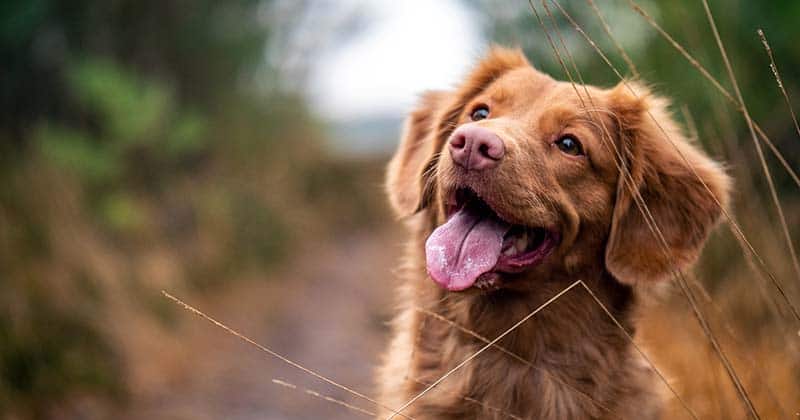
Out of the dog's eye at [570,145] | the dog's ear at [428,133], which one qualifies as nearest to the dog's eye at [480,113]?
the dog's ear at [428,133]

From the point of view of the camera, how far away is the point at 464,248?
2402 millimetres

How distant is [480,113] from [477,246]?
0.70m

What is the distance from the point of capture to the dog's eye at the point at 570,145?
2574 millimetres

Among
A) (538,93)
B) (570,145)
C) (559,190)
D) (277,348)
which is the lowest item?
(277,348)

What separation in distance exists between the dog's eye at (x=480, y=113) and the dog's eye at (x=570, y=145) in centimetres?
38

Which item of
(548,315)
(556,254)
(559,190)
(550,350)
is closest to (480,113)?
(559,190)

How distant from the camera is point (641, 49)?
5660 mm

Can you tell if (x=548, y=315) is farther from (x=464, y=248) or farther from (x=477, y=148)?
(x=477, y=148)

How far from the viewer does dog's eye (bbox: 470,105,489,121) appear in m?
2.85

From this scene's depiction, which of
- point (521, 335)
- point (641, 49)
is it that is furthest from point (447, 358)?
point (641, 49)

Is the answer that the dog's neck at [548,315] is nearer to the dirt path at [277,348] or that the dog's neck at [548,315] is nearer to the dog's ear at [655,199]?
the dog's ear at [655,199]

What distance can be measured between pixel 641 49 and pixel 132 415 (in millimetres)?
4578

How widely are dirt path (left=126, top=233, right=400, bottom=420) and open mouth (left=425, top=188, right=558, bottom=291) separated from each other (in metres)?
0.78

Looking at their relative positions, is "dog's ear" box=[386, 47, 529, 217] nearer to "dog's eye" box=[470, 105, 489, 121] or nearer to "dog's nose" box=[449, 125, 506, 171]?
"dog's eye" box=[470, 105, 489, 121]
